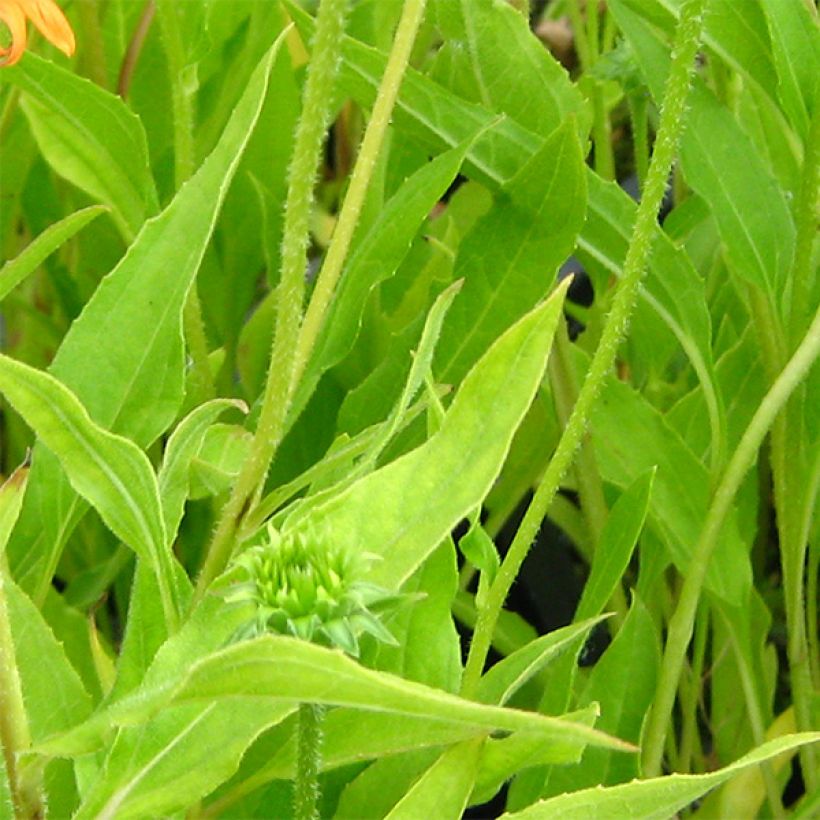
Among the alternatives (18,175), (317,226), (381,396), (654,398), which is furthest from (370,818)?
(317,226)

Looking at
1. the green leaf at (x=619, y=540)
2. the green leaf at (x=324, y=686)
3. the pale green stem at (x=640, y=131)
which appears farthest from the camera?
the pale green stem at (x=640, y=131)

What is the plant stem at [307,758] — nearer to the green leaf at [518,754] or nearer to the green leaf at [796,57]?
the green leaf at [518,754]

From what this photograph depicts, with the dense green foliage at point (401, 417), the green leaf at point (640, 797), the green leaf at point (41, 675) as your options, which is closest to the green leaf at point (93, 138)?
the dense green foliage at point (401, 417)

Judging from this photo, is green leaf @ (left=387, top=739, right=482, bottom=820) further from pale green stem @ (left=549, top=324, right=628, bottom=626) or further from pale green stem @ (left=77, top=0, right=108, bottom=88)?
pale green stem @ (left=77, top=0, right=108, bottom=88)

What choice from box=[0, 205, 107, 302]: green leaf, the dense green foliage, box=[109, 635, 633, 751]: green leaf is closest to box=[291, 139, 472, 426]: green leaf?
the dense green foliage

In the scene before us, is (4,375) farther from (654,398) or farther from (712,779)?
(654,398)

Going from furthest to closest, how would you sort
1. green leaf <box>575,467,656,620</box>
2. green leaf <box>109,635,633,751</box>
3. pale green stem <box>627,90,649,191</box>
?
pale green stem <box>627,90,649,191</box> → green leaf <box>575,467,656,620</box> → green leaf <box>109,635,633,751</box>
